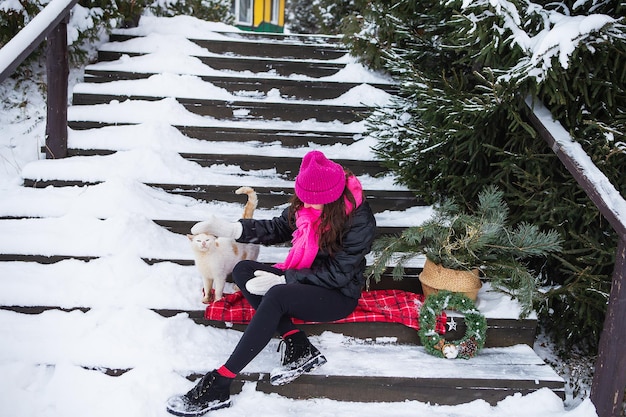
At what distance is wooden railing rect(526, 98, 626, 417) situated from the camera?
2523mm

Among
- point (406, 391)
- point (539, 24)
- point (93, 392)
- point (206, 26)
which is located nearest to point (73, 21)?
point (206, 26)

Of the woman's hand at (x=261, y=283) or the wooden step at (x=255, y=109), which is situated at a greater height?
the wooden step at (x=255, y=109)

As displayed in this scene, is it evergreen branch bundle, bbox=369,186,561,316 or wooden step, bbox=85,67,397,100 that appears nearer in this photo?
evergreen branch bundle, bbox=369,186,561,316

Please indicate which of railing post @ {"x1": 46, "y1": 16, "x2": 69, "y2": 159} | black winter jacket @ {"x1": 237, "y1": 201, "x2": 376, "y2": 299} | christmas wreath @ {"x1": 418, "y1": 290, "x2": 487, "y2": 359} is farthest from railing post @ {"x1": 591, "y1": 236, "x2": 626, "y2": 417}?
railing post @ {"x1": 46, "y1": 16, "x2": 69, "y2": 159}

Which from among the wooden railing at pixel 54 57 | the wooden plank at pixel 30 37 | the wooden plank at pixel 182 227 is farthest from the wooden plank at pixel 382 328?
the wooden railing at pixel 54 57

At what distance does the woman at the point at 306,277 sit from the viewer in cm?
265

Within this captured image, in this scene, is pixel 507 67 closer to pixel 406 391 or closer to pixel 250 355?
pixel 406 391

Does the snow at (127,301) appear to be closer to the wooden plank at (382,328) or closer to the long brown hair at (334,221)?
the wooden plank at (382,328)

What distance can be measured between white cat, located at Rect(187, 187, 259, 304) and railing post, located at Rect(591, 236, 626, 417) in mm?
1880

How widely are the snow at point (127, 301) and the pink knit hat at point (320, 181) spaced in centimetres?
83

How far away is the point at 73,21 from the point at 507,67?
3.56m

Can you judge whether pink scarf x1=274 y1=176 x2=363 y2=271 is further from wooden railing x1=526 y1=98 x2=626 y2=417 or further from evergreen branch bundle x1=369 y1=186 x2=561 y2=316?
wooden railing x1=526 y1=98 x2=626 y2=417

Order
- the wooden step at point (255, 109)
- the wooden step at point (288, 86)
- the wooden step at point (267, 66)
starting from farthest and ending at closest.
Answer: the wooden step at point (267, 66), the wooden step at point (288, 86), the wooden step at point (255, 109)

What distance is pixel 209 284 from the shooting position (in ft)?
10.2
